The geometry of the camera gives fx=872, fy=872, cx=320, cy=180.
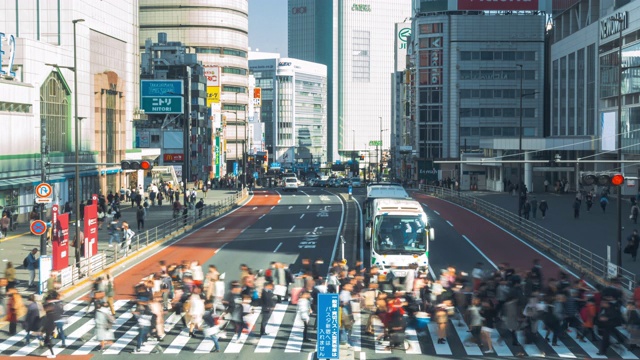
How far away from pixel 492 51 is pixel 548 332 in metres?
110

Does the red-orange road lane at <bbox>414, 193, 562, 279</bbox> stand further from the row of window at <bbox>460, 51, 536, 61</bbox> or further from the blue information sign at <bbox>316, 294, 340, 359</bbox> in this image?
the row of window at <bbox>460, 51, 536, 61</bbox>

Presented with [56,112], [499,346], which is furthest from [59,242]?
[56,112]

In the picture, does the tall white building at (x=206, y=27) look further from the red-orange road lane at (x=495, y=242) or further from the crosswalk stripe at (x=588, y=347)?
the crosswalk stripe at (x=588, y=347)

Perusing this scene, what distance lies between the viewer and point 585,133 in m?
96.8

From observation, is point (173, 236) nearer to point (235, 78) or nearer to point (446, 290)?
point (446, 290)

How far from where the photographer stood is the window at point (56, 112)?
65688 mm

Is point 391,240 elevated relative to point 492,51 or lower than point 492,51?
lower

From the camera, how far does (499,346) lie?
23969 millimetres

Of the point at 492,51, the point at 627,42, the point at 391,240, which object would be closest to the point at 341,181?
the point at 492,51

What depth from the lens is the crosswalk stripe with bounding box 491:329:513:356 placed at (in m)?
23.3

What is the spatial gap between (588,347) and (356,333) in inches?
255

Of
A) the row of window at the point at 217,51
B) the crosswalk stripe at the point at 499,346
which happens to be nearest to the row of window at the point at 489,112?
the row of window at the point at 217,51

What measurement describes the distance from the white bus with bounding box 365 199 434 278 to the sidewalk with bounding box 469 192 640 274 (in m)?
9.33

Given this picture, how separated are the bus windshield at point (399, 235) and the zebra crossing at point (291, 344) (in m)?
6.35
